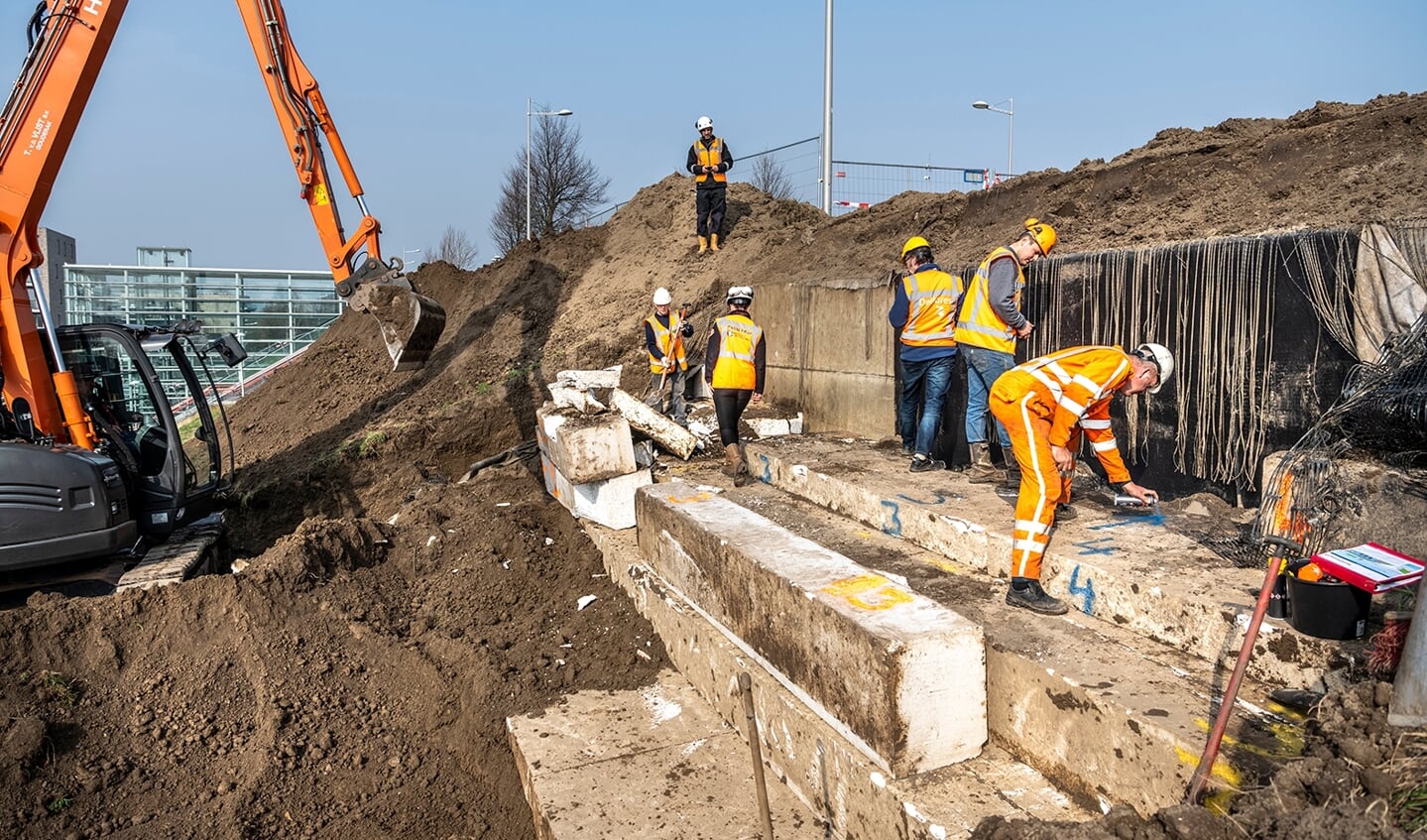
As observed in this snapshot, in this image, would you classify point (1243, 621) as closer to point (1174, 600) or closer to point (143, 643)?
point (1174, 600)

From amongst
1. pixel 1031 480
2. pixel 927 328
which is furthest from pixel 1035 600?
pixel 927 328

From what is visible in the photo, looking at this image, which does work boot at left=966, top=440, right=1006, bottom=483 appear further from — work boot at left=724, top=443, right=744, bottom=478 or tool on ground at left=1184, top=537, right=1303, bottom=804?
tool on ground at left=1184, top=537, right=1303, bottom=804

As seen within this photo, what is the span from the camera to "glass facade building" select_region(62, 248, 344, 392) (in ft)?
73.2

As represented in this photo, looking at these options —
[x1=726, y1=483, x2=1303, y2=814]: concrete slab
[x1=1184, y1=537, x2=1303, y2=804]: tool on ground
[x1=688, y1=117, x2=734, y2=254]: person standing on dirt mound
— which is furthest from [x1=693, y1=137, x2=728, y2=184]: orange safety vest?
Answer: [x1=1184, y1=537, x2=1303, y2=804]: tool on ground

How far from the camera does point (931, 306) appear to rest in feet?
22.2

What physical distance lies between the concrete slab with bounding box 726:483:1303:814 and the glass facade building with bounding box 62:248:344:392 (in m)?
21.8

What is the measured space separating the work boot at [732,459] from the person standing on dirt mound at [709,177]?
609 centimetres

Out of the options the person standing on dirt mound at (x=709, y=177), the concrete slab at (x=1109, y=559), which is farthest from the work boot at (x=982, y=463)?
the person standing on dirt mound at (x=709, y=177)

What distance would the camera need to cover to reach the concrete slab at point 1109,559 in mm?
3368

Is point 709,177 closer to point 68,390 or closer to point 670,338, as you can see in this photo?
point 670,338

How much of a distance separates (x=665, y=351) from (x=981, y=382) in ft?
13.1

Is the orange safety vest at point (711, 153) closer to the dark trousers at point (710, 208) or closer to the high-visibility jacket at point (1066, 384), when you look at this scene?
the dark trousers at point (710, 208)

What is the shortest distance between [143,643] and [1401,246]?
7382mm

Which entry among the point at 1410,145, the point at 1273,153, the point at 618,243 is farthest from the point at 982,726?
the point at 618,243
